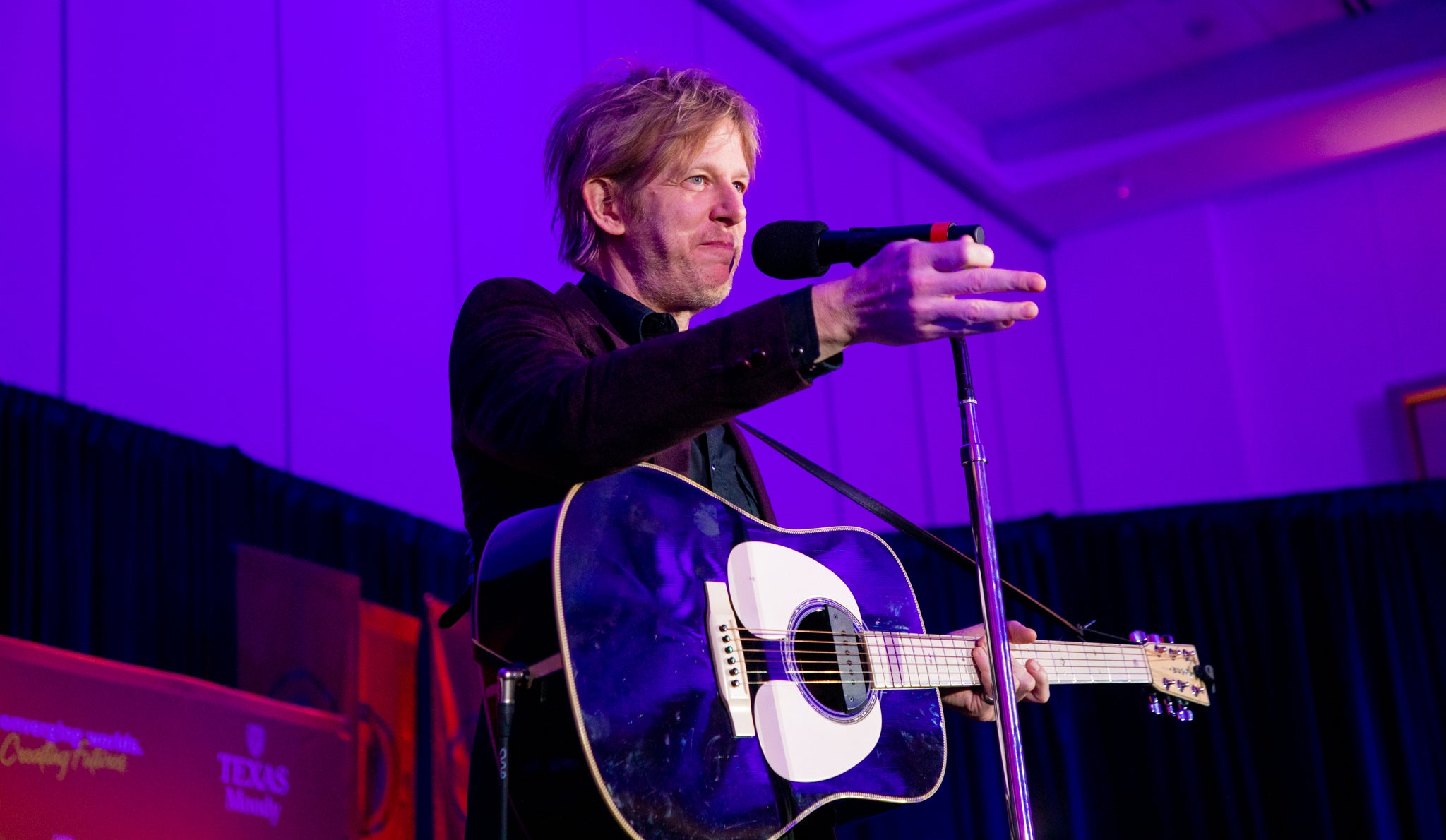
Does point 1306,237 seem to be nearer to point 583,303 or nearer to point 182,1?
point 182,1

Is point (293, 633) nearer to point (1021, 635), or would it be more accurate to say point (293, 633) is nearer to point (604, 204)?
point (604, 204)

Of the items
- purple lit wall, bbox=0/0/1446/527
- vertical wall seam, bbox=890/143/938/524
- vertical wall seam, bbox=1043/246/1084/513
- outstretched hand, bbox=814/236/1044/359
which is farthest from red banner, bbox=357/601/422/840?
vertical wall seam, bbox=1043/246/1084/513

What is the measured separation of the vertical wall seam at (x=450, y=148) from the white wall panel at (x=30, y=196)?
55.1 inches

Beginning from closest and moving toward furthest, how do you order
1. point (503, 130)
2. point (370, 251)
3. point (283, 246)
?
point (283, 246) < point (370, 251) < point (503, 130)

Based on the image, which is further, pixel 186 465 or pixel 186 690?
pixel 186 465

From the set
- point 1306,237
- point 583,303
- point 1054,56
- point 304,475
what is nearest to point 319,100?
point 304,475

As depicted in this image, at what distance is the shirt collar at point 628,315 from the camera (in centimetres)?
209

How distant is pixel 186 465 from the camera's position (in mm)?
3480

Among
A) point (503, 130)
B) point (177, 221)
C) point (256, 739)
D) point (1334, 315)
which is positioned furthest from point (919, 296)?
point (1334, 315)

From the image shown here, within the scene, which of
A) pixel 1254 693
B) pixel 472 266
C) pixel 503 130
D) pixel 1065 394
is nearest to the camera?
pixel 472 266

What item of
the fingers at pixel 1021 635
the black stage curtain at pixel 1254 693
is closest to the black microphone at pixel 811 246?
the fingers at pixel 1021 635

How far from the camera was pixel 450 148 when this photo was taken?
15.9ft

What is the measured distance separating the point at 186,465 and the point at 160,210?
79 centimetres

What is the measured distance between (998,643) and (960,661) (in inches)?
21.8
